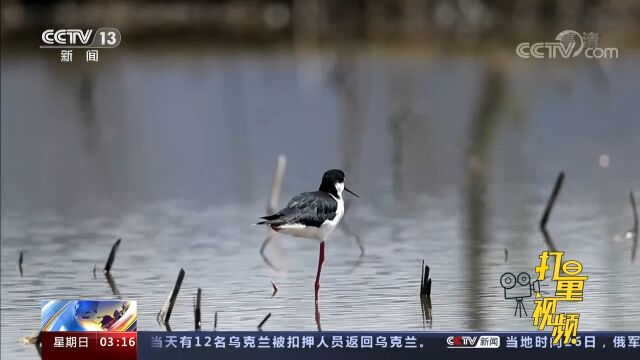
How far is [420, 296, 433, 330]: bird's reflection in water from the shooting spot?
795cm

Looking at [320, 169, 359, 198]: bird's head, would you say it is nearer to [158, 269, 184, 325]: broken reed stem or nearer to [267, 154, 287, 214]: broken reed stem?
[158, 269, 184, 325]: broken reed stem

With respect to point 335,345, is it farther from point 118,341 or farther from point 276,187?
point 276,187

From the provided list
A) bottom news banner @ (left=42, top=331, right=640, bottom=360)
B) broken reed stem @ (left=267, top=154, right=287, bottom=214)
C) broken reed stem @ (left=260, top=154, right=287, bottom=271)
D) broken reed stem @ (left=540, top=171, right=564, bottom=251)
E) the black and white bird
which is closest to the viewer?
bottom news banner @ (left=42, top=331, right=640, bottom=360)

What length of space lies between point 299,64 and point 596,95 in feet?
18.3

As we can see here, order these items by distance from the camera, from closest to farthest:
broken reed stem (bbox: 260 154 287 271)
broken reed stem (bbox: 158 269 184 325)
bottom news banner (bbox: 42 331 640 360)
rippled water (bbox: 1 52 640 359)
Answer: bottom news banner (bbox: 42 331 640 360)
broken reed stem (bbox: 158 269 184 325)
rippled water (bbox: 1 52 640 359)
broken reed stem (bbox: 260 154 287 271)

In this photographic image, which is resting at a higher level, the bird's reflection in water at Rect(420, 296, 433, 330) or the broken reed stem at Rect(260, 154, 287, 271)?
the broken reed stem at Rect(260, 154, 287, 271)

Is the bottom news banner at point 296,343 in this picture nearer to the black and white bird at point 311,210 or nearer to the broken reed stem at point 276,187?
the black and white bird at point 311,210

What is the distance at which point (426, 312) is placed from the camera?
8180 millimetres

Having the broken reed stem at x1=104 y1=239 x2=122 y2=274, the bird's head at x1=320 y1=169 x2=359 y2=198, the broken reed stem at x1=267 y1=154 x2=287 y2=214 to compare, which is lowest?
the broken reed stem at x1=104 y1=239 x2=122 y2=274

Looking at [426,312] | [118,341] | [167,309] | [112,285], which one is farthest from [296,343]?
[112,285]

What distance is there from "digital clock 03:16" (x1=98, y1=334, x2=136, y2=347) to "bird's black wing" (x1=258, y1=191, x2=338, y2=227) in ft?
3.79

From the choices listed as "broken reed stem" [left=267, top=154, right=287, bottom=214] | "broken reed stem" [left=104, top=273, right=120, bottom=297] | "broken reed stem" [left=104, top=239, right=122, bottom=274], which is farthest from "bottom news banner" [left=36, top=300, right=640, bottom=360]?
"broken reed stem" [left=267, top=154, right=287, bottom=214]

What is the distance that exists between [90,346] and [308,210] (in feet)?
4.64

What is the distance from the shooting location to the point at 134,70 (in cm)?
2153
